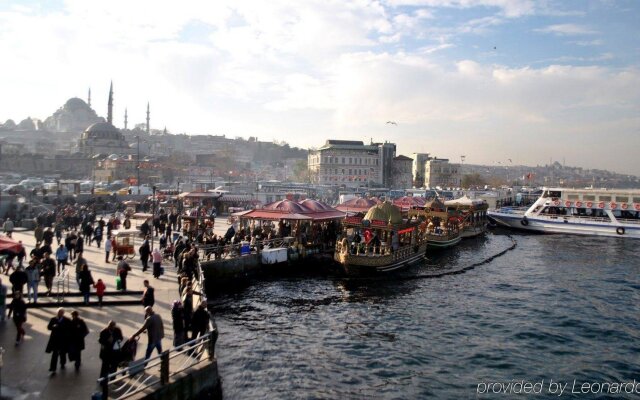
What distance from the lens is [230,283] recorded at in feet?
73.6

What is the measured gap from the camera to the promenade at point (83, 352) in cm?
862

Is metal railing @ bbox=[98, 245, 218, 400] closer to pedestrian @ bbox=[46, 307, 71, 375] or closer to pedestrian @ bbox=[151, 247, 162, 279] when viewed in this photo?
pedestrian @ bbox=[46, 307, 71, 375]

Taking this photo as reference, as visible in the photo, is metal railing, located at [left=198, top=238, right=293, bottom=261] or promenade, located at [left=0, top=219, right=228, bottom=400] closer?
promenade, located at [left=0, top=219, right=228, bottom=400]

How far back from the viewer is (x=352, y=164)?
370ft

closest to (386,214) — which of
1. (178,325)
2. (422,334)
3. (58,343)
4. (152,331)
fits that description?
(422,334)

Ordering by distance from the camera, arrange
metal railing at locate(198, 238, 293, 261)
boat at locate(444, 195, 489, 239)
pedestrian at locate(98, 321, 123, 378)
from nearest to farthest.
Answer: pedestrian at locate(98, 321, 123, 378)
metal railing at locate(198, 238, 293, 261)
boat at locate(444, 195, 489, 239)

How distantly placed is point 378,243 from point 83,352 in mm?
18907

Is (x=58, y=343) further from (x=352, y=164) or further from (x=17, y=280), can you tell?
(x=352, y=164)

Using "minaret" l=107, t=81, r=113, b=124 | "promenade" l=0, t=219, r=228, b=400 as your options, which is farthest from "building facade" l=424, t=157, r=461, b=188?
"promenade" l=0, t=219, r=228, b=400

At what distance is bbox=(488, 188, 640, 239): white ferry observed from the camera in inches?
1911

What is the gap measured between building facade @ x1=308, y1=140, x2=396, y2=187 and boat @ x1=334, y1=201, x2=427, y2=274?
79.6 metres

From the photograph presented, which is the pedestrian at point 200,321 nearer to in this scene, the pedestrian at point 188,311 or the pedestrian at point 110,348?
the pedestrian at point 188,311

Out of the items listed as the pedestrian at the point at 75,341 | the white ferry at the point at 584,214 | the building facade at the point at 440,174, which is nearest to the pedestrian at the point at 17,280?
the pedestrian at the point at 75,341

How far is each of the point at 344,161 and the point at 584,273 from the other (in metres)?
84.7
